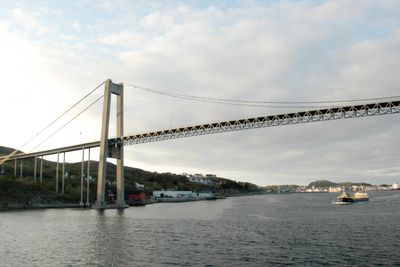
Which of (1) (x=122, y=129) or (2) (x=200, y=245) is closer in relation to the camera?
(2) (x=200, y=245)

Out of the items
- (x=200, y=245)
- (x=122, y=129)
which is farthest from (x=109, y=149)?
(x=200, y=245)

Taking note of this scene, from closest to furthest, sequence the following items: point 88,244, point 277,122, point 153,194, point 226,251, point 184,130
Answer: point 226,251, point 88,244, point 277,122, point 184,130, point 153,194

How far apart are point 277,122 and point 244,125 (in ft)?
21.0

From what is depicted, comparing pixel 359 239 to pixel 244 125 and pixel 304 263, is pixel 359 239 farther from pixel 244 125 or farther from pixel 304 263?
pixel 244 125

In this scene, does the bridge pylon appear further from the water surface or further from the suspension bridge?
the water surface

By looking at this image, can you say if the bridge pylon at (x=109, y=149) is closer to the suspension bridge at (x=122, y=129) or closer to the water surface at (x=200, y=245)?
the suspension bridge at (x=122, y=129)

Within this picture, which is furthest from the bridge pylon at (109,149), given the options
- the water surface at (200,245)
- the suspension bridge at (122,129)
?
the water surface at (200,245)

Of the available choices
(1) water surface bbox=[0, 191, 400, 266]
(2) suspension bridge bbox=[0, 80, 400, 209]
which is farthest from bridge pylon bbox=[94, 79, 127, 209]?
(1) water surface bbox=[0, 191, 400, 266]

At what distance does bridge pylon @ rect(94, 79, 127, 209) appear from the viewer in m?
82.9

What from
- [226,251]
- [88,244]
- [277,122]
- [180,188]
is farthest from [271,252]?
[180,188]

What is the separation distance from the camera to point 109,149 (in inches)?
3386

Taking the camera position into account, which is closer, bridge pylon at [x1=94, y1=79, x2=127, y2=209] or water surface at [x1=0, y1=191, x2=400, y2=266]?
water surface at [x1=0, y1=191, x2=400, y2=266]

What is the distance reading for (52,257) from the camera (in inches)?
1128

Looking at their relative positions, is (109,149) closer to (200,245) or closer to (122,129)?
(122,129)
